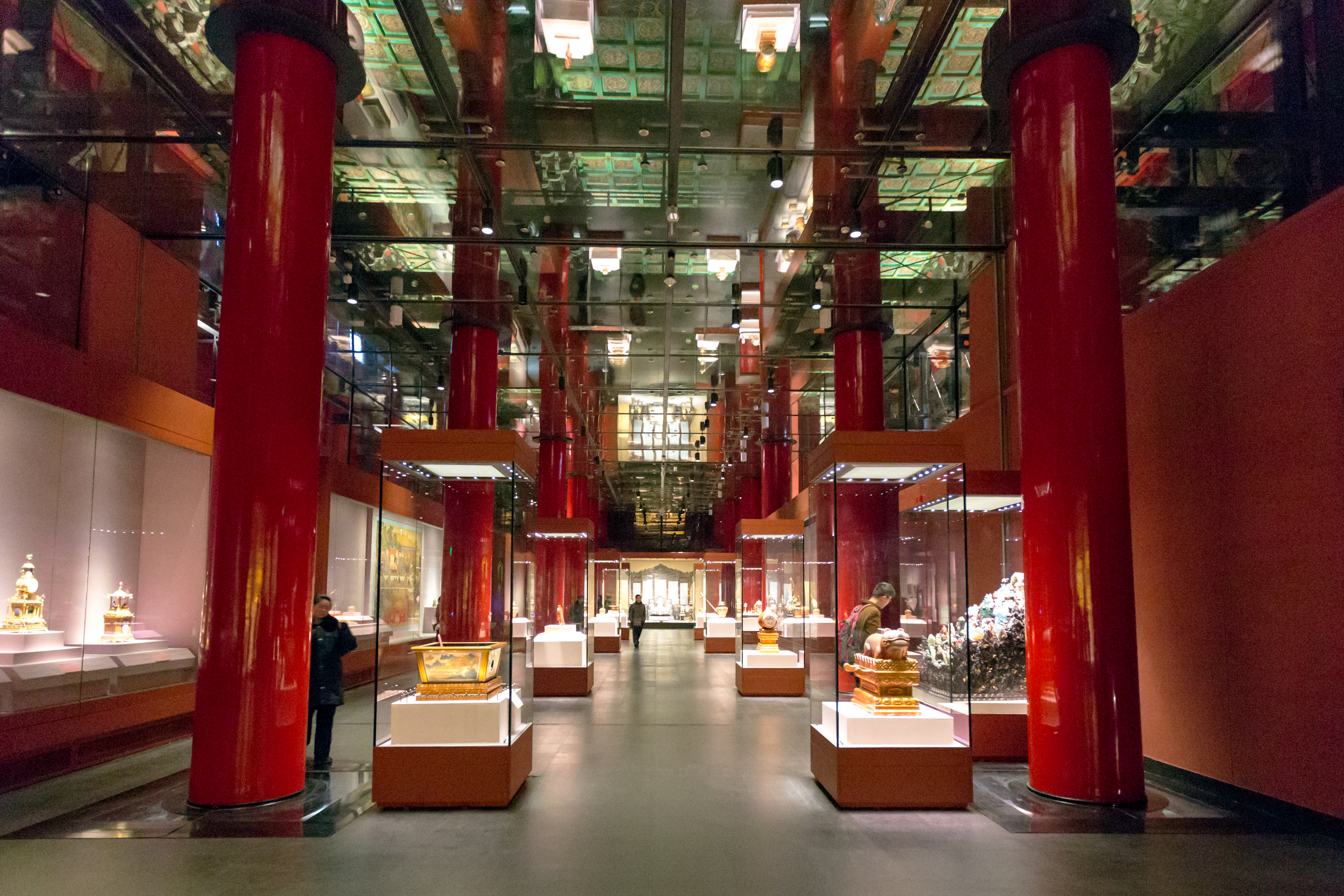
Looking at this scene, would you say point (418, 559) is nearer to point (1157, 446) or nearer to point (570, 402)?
point (570, 402)

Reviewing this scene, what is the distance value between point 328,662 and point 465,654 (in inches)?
79.2

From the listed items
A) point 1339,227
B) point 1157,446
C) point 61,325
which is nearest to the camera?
point 1339,227

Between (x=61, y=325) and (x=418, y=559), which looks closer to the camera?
(x=61, y=325)

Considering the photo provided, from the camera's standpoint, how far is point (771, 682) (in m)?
13.4

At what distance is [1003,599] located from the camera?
9.11m

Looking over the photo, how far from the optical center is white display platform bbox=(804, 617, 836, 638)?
713 centimetres

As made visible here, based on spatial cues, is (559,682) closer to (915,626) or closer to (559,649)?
(559,649)

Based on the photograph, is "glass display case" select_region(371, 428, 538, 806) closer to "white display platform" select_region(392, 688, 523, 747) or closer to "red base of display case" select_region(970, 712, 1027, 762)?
"white display platform" select_region(392, 688, 523, 747)

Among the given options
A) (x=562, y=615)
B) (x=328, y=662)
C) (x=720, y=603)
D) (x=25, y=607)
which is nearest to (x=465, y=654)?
(x=328, y=662)

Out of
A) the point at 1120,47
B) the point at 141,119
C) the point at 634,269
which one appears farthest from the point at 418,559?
the point at 1120,47

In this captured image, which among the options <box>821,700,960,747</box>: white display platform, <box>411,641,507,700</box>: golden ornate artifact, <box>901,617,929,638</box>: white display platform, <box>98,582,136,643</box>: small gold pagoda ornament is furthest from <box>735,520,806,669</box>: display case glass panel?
<box>98,582,136,643</box>: small gold pagoda ornament

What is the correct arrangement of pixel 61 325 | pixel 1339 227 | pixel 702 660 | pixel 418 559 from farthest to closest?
pixel 702 660
pixel 418 559
pixel 61 325
pixel 1339 227

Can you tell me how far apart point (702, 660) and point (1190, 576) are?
45.7 feet

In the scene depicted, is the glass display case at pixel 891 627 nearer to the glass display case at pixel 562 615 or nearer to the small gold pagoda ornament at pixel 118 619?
the glass display case at pixel 562 615
